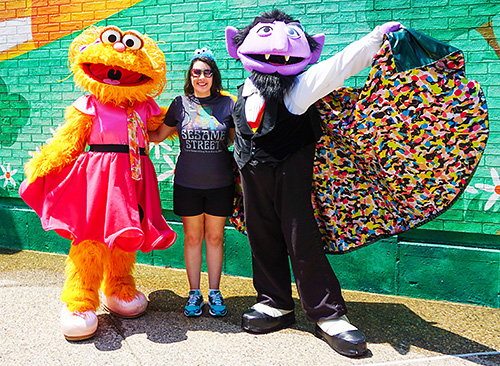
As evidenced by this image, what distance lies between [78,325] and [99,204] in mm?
773

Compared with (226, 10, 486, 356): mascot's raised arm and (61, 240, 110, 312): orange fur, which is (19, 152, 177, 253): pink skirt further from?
(226, 10, 486, 356): mascot's raised arm

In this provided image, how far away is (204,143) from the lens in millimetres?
3232

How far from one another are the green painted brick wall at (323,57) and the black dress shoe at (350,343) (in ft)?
3.83

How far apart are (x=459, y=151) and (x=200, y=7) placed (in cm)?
275

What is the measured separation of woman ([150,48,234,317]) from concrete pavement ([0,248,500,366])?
304 millimetres

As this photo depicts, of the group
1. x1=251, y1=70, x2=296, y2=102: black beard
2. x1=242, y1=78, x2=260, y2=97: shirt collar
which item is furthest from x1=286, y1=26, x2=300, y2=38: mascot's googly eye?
x1=242, y1=78, x2=260, y2=97: shirt collar

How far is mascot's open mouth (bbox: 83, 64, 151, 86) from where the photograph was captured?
3074 mm

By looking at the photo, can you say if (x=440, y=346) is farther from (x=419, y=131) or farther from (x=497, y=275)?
(x=419, y=131)

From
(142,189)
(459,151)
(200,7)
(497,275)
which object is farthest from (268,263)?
(200,7)

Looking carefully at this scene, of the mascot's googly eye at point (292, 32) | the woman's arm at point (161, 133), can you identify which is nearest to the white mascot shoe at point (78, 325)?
the woman's arm at point (161, 133)

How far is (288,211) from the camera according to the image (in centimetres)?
293

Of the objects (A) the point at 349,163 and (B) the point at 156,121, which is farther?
(B) the point at 156,121

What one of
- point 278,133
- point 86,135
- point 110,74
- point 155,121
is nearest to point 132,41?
point 110,74

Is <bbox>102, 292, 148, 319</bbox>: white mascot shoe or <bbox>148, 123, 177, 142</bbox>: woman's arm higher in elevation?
<bbox>148, 123, 177, 142</bbox>: woman's arm
